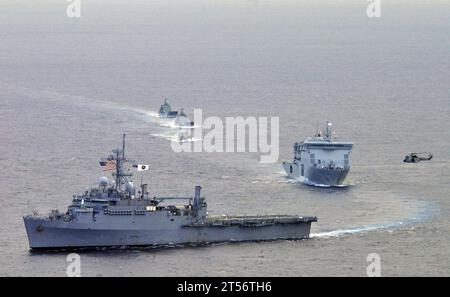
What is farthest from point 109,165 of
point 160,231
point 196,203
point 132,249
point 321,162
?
point 321,162

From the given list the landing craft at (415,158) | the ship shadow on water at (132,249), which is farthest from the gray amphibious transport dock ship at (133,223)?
the landing craft at (415,158)

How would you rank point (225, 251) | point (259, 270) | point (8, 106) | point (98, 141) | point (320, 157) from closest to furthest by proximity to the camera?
point (259, 270) → point (225, 251) → point (320, 157) → point (98, 141) → point (8, 106)

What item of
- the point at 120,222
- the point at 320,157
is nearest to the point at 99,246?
the point at 120,222

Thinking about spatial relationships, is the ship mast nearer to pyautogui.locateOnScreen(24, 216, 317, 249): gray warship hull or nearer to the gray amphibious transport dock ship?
the gray amphibious transport dock ship

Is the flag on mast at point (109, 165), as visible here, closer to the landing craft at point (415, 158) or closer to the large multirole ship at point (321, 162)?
the large multirole ship at point (321, 162)

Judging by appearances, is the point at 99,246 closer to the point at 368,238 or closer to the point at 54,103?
the point at 368,238

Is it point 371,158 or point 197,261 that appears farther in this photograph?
point 371,158
